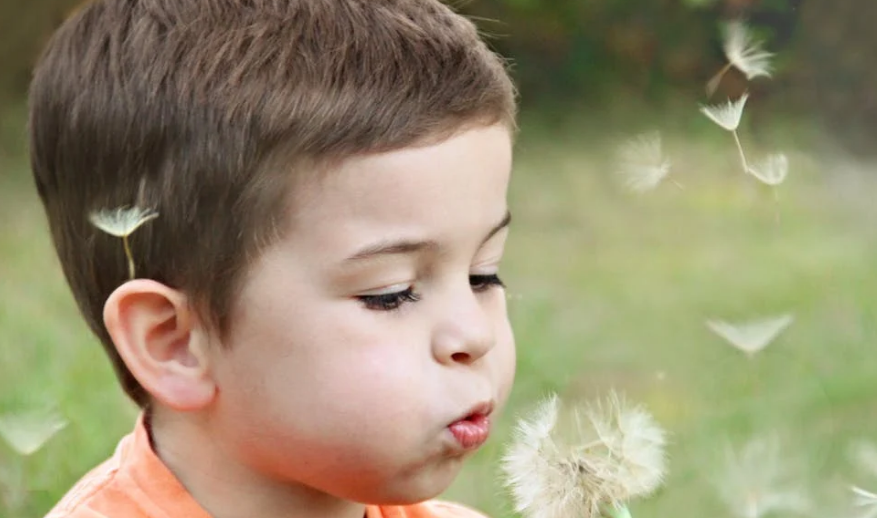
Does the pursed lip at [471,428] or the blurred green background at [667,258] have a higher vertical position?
the pursed lip at [471,428]

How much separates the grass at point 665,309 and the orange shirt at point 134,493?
101cm

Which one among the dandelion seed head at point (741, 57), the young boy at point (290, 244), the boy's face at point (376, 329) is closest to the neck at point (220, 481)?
the young boy at point (290, 244)

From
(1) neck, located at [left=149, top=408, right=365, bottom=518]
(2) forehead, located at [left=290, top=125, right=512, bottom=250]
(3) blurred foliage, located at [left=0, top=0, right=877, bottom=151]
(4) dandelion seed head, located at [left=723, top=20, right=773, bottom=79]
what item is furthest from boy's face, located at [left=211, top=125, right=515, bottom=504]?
(3) blurred foliage, located at [left=0, top=0, right=877, bottom=151]

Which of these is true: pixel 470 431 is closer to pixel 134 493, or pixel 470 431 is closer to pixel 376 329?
pixel 376 329

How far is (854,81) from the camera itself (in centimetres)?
583

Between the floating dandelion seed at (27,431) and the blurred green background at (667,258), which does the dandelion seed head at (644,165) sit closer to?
the blurred green background at (667,258)

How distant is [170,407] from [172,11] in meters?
0.47

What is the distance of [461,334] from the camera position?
63.5 inches

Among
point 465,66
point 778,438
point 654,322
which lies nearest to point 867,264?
point 654,322

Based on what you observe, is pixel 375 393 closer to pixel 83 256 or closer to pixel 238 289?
pixel 238 289

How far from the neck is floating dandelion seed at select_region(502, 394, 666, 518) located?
0.95 ft

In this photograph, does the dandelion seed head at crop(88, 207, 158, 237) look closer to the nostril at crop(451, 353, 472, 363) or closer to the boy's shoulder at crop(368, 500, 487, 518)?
the nostril at crop(451, 353, 472, 363)

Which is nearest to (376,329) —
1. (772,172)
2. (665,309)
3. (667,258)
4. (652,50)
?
(772,172)

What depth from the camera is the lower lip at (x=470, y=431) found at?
1.62 m
